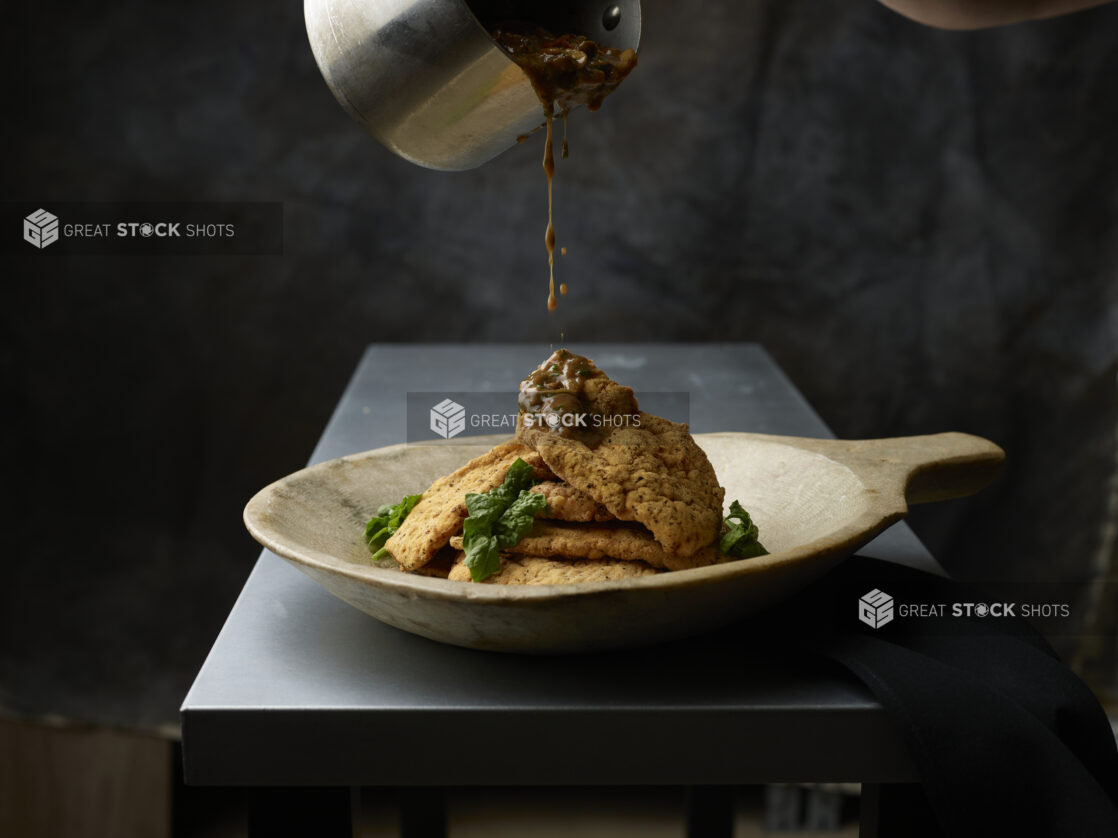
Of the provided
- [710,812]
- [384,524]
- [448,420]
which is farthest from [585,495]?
[710,812]

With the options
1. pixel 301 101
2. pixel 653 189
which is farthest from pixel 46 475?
pixel 653 189

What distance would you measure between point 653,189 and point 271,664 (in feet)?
6.83

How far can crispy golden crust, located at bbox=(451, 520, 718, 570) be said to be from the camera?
1.02 meters

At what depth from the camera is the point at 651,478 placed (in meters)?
1.05

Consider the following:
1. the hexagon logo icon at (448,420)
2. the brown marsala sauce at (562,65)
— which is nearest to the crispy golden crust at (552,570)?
the brown marsala sauce at (562,65)

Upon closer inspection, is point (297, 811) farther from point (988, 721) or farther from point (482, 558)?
point (988, 721)

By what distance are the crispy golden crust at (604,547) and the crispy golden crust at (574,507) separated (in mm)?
12

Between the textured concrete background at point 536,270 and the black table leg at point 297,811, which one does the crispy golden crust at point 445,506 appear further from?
the textured concrete background at point 536,270

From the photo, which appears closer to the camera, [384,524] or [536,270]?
[384,524]

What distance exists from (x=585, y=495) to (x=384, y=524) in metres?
0.25

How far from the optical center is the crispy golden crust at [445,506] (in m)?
1.07

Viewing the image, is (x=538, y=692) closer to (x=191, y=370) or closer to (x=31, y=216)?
(x=191, y=370)

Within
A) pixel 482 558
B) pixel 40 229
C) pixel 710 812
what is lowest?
pixel 710 812

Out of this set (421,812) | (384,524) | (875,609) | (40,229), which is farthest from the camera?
(40,229)
